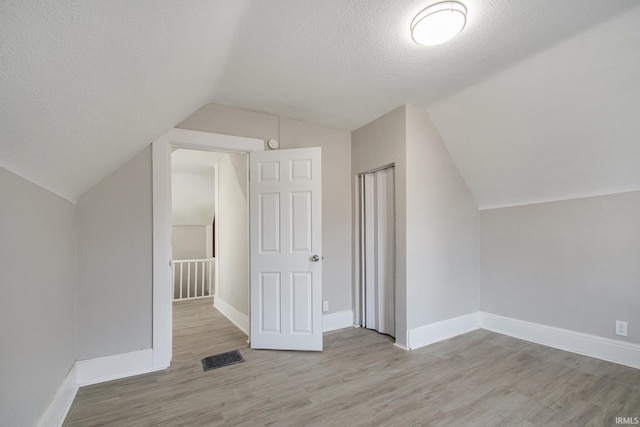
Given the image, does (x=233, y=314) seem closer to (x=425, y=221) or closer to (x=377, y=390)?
(x=377, y=390)

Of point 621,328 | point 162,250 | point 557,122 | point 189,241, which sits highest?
point 557,122

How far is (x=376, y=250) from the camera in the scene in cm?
329

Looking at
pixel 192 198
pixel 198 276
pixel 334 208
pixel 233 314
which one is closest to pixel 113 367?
pixel 233 314

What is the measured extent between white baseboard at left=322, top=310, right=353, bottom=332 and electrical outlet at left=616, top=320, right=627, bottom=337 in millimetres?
2461

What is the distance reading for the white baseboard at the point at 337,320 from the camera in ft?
10.7

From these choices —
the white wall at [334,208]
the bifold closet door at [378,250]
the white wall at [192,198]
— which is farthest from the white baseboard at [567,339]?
the white wall at [192,198]

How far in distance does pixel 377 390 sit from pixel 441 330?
4.25 feet

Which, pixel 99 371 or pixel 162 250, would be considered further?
pixel 162 250

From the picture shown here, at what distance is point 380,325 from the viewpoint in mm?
3189

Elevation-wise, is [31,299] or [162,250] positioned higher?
[162,250]

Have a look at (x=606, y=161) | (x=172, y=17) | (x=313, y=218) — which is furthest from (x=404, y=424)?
(x=606, y=161)

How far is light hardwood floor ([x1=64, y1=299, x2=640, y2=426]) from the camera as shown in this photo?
1.73m

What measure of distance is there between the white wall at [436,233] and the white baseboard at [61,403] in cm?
271

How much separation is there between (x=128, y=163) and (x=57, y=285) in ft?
3.51
